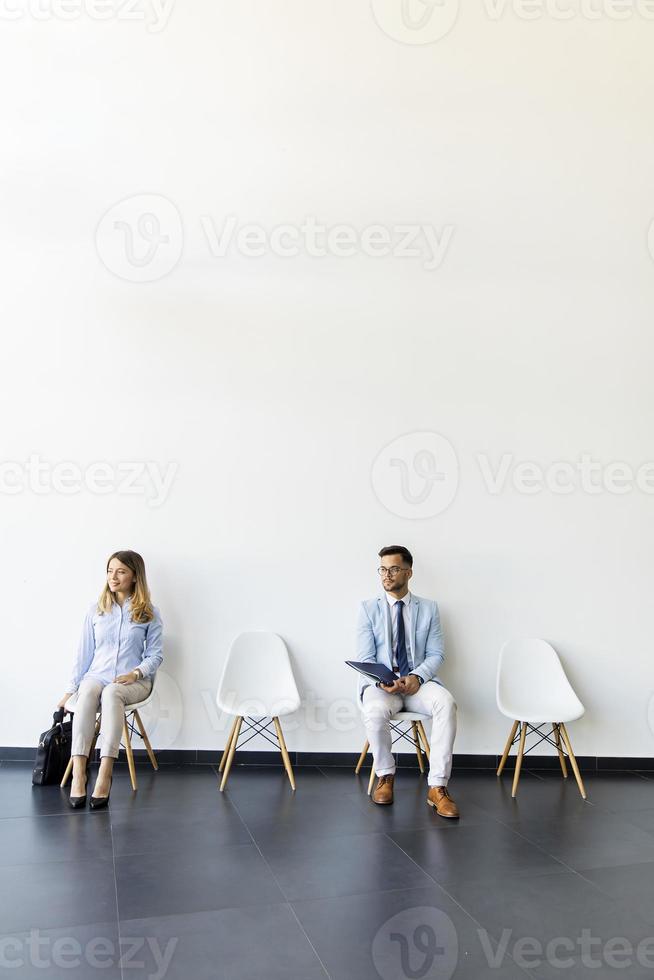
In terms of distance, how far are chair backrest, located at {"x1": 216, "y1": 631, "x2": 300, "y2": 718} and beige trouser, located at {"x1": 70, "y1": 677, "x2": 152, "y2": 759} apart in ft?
1.74

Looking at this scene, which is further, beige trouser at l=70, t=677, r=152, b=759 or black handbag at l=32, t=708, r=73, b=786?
black handbag at l=32, t=708, r=73, b=786

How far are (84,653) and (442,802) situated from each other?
199cm

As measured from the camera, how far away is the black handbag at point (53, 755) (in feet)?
13.3

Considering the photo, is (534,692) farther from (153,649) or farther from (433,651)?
(153,649)

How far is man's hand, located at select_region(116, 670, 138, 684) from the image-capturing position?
13.3ft

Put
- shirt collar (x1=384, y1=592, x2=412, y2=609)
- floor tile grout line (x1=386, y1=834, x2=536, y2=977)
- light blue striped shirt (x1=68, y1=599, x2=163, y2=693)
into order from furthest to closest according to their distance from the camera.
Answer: shirt collar (x1=384, y1=592, x2=412, y2=609) → light blue striped shirt (x1=68, y1=599, x2=163, y2=693) → floor tile grout line (x1=386, y1=834, x2=536, y2=977)

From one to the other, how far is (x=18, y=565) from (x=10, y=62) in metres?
2.95

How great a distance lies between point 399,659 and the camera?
4.34 meters

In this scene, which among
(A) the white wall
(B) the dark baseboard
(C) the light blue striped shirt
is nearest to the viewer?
(C) the light blue striped shirt

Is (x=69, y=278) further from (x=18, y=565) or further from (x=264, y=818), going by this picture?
(x=264, y=818)

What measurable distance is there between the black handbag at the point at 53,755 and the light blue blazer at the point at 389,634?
1585 millimetres

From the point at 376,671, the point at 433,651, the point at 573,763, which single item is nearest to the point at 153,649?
the point at 376,671

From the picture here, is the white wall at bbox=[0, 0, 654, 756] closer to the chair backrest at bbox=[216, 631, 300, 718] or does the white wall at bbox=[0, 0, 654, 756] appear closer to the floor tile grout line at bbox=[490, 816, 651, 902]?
the chair backrest at bbox=[216, 631, 300, 718]

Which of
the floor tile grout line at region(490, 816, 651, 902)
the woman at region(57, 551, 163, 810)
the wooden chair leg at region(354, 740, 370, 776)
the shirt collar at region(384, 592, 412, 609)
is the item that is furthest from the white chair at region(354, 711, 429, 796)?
the woman at region(57, 551, 163, 810)
